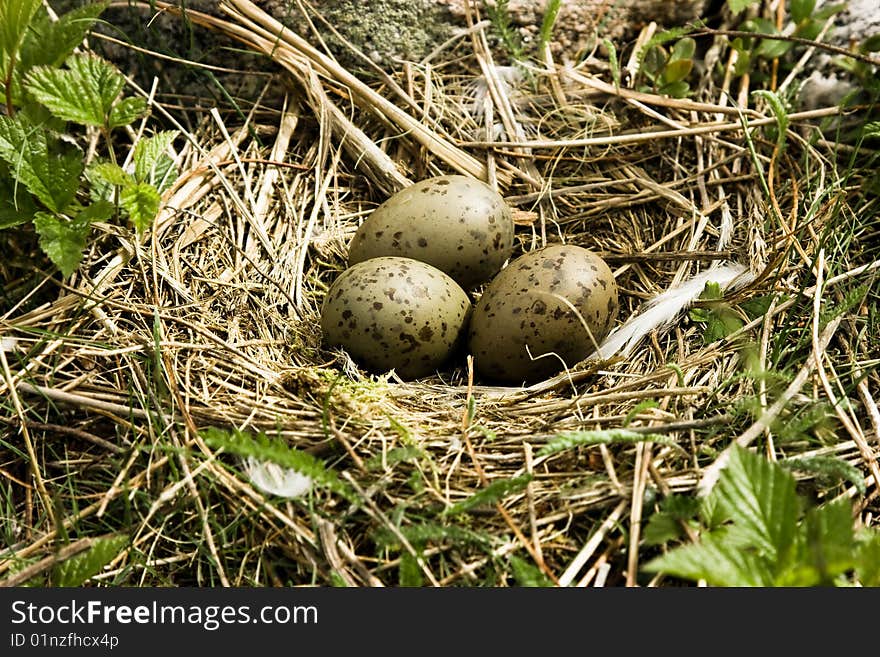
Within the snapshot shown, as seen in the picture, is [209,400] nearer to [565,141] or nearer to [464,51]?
[565,141]

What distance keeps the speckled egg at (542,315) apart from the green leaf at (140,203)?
35.2 inches

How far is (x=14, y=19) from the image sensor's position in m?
2.02

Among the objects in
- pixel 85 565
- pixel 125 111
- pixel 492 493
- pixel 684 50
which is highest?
pixel 684 50

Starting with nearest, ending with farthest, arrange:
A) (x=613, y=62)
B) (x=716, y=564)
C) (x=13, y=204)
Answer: (x=716, y=564) < (x=13, y=204) < (x=613, y=62)

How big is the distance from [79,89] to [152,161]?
9.9 inches

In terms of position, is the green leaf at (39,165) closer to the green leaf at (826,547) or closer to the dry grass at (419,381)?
the dry grass at (419,381)

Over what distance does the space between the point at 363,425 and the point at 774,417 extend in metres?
0.89

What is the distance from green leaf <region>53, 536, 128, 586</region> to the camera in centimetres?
150

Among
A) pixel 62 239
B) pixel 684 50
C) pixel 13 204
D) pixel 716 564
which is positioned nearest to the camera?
pixel 716 564

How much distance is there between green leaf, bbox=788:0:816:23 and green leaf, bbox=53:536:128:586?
8.44 ft

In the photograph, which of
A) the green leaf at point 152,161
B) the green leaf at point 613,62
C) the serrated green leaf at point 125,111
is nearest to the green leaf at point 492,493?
the green leaf at point 152,161

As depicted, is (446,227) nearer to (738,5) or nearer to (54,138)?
(54,138)

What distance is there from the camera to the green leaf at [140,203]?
6.65 ft

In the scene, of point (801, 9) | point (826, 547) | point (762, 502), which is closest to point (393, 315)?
point (762, 502)
